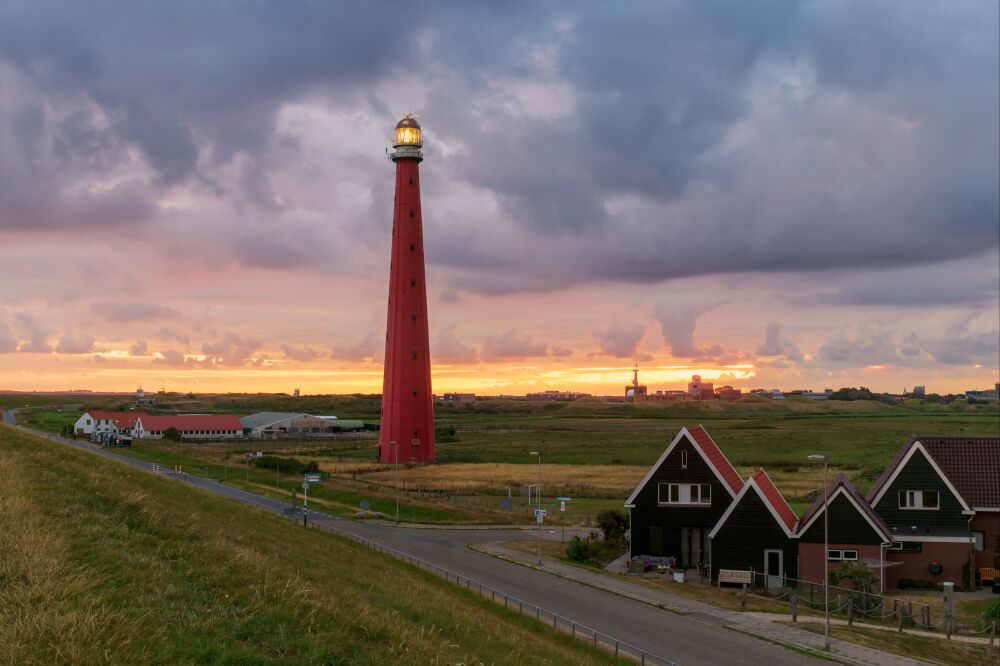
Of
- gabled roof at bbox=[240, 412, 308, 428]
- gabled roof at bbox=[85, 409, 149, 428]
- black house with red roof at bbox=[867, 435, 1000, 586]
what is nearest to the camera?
black house with red roof at bbox=[867, 435, 1000, 586]

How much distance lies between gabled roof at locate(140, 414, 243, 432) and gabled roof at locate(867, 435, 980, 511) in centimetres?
12909

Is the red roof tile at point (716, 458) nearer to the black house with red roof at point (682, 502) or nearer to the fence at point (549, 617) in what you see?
the black house with red roof at point (682, 502)

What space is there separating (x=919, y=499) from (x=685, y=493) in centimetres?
1198

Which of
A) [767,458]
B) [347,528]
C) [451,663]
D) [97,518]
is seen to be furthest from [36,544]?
[767,458]

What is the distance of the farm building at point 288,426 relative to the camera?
16975 cm

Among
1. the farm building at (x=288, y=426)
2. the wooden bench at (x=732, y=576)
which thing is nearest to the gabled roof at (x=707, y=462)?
the wooden bench at (x=732, y=576)

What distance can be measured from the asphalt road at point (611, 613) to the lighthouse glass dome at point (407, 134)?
50.3m

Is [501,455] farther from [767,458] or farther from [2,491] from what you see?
[2,491]

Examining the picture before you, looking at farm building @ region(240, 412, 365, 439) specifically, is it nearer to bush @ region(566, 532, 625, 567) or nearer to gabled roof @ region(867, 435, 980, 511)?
bush @ region(566, 532, 625, 567)

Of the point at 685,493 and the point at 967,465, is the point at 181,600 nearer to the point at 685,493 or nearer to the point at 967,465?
the point at 685,493

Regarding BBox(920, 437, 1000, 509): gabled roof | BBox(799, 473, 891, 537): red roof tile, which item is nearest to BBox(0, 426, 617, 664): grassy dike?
BBox(799, 473, 891, 537): red roof tile

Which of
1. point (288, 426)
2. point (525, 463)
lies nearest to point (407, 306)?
point (525, 463)

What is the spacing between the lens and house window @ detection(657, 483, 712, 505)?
49.4 meters

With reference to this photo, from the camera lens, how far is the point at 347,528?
62281mm
